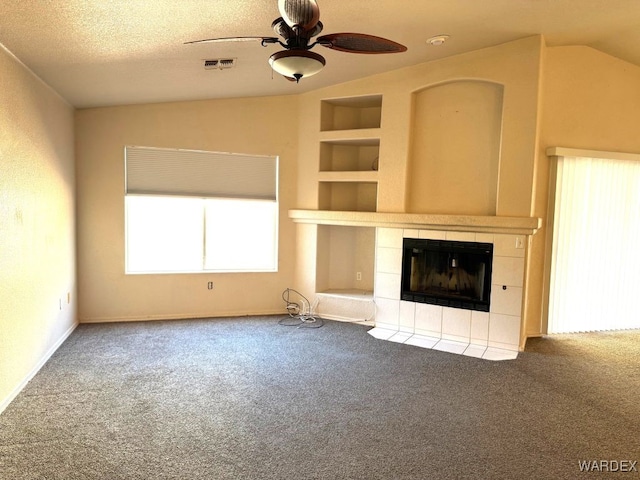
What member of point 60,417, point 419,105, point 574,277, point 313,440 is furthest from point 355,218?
point 60,417

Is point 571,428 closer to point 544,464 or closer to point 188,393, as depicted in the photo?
point 544,464

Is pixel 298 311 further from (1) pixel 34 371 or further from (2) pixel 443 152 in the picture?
(1) pixel 34 371

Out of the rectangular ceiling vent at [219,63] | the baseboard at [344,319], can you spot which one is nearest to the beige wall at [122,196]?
the baseboard at [344,319]

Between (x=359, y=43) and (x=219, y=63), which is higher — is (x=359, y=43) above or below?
below

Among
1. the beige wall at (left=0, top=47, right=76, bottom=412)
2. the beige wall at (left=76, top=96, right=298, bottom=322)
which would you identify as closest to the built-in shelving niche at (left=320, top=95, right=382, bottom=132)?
the beige wall at (left=76, top=96, right=298, bottom=322)

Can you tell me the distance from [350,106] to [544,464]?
4.57 metres

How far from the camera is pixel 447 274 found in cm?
488

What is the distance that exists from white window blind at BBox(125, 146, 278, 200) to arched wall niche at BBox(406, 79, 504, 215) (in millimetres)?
1850

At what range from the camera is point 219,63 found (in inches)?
151

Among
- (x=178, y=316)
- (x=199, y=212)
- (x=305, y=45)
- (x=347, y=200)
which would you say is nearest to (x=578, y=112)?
(x=347, y=200)

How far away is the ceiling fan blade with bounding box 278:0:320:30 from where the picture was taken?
6.46ft

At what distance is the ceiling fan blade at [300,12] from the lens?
6.46 feet

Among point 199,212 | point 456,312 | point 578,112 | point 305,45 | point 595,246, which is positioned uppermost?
point 578,112

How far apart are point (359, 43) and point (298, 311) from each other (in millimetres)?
3892
